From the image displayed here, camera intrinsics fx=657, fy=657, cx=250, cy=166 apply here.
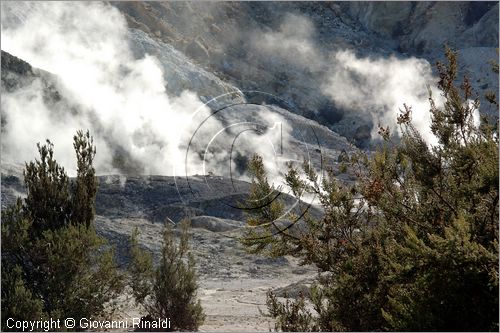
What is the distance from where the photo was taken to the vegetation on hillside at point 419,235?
6.36m

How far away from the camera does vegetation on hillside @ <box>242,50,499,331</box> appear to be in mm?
6363

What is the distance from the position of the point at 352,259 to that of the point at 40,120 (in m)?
40.1

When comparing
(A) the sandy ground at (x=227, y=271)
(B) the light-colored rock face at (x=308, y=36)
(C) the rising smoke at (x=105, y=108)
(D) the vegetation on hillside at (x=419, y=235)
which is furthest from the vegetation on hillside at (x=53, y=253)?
(B) the light-colored rock face at (x=308, y=36)

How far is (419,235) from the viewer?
769 cm

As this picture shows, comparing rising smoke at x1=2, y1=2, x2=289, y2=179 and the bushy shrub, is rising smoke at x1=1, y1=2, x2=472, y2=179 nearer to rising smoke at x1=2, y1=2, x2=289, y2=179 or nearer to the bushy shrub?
rising smoke at x1=2, y1=2, x2=289, y2=179

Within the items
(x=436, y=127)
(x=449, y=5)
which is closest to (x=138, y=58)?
(x=449, y=5)


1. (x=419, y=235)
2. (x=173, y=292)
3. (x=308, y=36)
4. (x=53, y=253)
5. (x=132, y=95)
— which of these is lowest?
(x=173, y=292)

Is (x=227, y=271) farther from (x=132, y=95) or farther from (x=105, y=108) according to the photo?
(x=132, y=95)

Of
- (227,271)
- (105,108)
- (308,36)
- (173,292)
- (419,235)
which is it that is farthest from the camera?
(308,36)

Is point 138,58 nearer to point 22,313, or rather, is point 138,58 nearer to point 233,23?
point 233,23

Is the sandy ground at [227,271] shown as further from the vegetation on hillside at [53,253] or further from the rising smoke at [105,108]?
the rising smoke at [105,108]

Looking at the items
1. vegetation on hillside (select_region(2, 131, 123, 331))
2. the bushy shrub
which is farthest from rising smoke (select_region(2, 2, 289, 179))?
vegetation on hillside (select_region(2, 131, 123, 331))

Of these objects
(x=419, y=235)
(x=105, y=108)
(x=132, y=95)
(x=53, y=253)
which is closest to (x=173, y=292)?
(x=53, y=253)

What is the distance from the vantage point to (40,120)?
45000 mm
